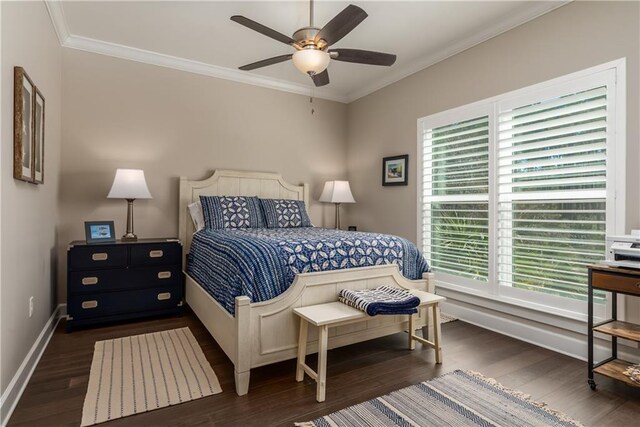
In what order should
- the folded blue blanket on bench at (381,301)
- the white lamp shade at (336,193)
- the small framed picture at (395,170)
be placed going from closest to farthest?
1. the folded blue blanket on bench at (381,301)
2. the small framed picture at (395,170)
3. the white lamp shade at (336,193)

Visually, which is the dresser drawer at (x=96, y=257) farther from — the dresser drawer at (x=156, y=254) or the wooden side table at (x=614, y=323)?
the wooden side table at (x=614, y=323)

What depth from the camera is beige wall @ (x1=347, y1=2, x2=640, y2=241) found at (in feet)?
7.59

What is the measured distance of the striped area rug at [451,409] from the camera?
1740mm

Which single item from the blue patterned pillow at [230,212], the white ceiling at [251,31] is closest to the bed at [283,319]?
the blue patterned pillow at [230,212]

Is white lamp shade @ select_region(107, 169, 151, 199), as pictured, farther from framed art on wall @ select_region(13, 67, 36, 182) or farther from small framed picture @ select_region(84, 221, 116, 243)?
framed art on wall @ select_region(13, 67, 36, 182)

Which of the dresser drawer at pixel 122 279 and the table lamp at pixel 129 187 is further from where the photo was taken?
the table lamp at pixel 129 187

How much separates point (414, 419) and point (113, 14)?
383 centimetres

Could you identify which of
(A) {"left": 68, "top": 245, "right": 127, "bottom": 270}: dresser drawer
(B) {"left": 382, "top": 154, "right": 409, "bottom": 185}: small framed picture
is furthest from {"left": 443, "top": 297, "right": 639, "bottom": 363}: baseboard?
(A) {"left": 68, "top": 245, "right": 127, "bottom": 270}: dresser drawer

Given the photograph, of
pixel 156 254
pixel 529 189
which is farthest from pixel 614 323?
pixel 156 254

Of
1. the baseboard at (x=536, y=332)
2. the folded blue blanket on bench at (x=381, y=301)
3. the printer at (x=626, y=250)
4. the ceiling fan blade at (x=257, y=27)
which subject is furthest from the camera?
the baseboard at (x=536, y=332)

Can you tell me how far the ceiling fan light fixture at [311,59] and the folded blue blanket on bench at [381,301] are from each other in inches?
61.3

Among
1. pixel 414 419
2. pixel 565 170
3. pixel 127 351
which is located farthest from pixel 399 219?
pixel 127 351

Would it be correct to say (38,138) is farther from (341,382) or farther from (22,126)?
(341,382)

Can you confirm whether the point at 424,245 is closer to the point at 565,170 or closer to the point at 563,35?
the point at 565,170
